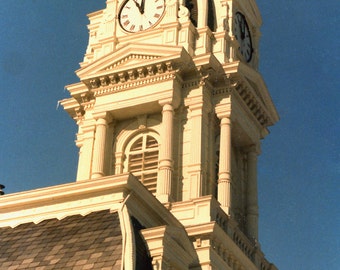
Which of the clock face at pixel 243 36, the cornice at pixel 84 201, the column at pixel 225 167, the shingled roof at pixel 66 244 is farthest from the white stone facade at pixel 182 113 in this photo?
the shingled roof at pixel 66 244

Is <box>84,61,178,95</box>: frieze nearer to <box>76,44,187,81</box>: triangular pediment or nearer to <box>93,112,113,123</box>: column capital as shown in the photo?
<box>76,44,187,81</box>: triangular pediment

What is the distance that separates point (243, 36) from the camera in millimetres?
47094

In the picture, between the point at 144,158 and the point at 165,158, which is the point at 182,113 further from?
the point at 165,158

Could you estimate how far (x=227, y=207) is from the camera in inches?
1549

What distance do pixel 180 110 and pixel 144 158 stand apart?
8.17ft

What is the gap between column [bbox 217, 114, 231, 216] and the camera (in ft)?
130

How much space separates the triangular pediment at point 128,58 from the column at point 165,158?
7.03ft

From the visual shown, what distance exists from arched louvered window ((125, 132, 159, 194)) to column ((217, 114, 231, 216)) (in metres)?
2.73

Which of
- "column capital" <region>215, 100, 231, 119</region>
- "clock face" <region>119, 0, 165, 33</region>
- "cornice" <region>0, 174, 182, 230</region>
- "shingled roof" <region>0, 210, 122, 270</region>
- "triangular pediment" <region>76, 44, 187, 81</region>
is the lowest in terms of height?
"shingled roof" <region>0, 210, 122, 270</region>

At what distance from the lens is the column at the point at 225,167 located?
130 feet

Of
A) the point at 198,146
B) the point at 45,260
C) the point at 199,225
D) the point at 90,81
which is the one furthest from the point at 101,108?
the point at 45,260

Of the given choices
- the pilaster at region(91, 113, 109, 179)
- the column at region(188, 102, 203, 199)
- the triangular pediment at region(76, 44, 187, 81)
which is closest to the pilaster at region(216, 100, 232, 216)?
the column at region(188, 102, 203, 199)

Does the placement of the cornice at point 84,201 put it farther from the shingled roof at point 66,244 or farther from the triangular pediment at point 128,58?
the triangular pediment at point 128,58

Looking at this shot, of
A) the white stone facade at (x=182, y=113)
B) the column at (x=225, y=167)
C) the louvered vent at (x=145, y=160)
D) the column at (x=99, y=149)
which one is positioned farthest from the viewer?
the column at (x=99, y=149)
